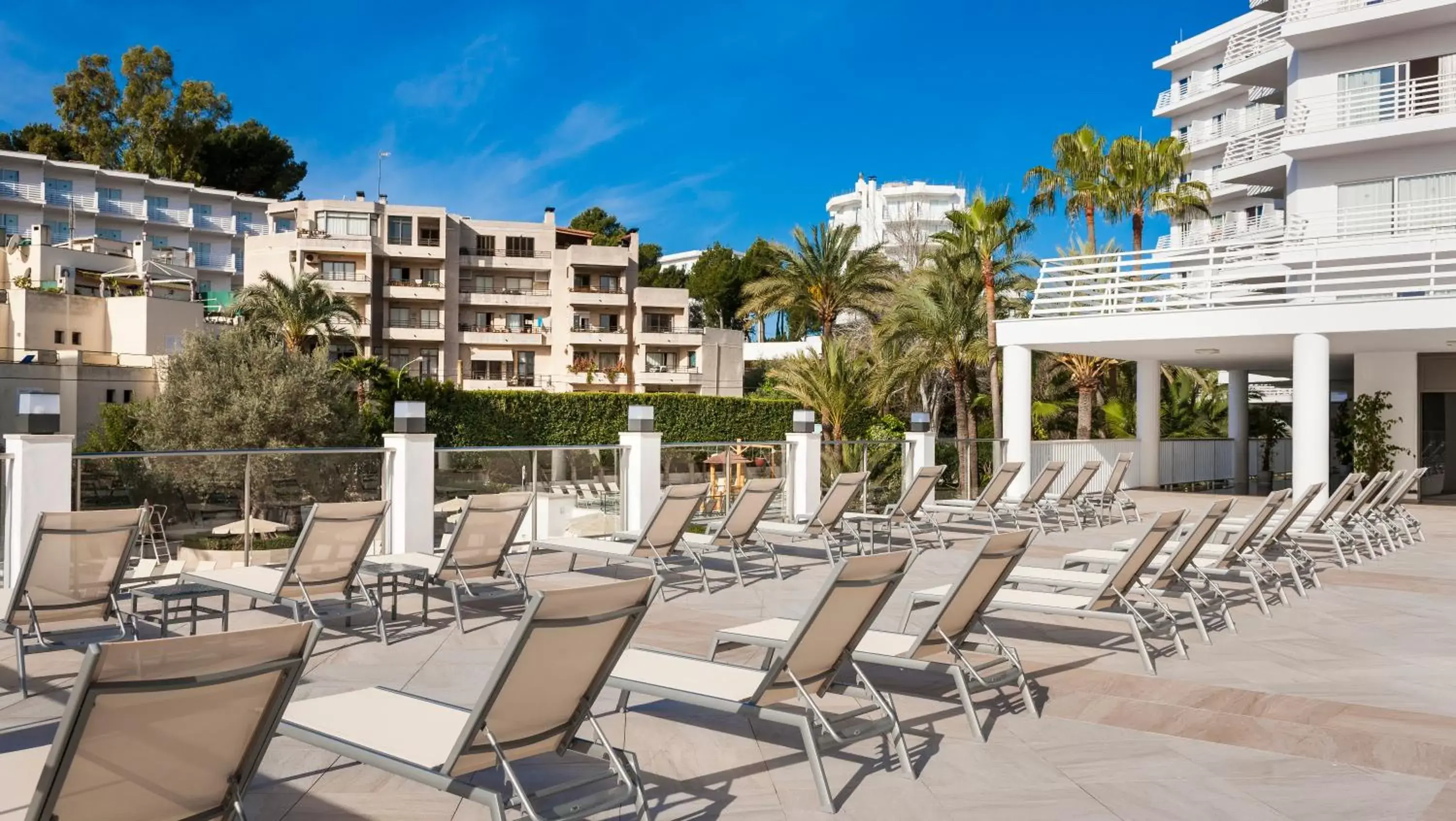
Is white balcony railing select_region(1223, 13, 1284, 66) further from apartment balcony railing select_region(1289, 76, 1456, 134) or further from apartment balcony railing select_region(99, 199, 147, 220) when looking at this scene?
apartment balcony railing select_region(99, 199, 147, 220)

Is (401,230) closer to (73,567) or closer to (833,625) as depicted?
(73,567)

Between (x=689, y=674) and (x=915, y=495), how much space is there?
28.9 feet

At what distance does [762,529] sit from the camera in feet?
35.3

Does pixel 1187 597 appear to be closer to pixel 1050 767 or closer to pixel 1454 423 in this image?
pixel 1050 767

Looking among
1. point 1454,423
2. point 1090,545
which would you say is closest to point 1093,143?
point 1454,423

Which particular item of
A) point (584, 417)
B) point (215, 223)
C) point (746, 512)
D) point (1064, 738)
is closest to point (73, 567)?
point (1064, 738)

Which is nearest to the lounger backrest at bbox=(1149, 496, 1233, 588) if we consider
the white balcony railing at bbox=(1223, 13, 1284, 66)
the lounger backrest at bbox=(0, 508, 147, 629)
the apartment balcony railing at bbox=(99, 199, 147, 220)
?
the lounger backrest at bbox=(0, 508, 147, 629)

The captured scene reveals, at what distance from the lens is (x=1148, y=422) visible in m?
25.4

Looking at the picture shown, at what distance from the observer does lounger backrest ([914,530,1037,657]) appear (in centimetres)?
538

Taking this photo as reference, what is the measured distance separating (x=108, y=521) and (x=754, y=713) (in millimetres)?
3964

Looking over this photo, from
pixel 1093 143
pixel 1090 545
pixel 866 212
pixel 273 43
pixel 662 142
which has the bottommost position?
pixel 1090 545

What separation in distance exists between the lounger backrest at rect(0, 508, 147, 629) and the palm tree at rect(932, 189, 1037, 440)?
87.6 ft

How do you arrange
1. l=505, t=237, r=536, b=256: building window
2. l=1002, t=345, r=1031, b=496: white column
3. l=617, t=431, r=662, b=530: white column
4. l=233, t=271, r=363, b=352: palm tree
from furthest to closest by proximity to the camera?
1. l=505, t=237, r=536, b=256: building window
2. l=233, t=271, r=363, b=352: palm tree
3. l=1002, t=345, r=1031, b=496: white column
4. l=617, t=431, r=662, b=530: white column

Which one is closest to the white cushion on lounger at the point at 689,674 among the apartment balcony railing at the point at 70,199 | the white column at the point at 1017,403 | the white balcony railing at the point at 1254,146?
the white column at the point at 1017,403
